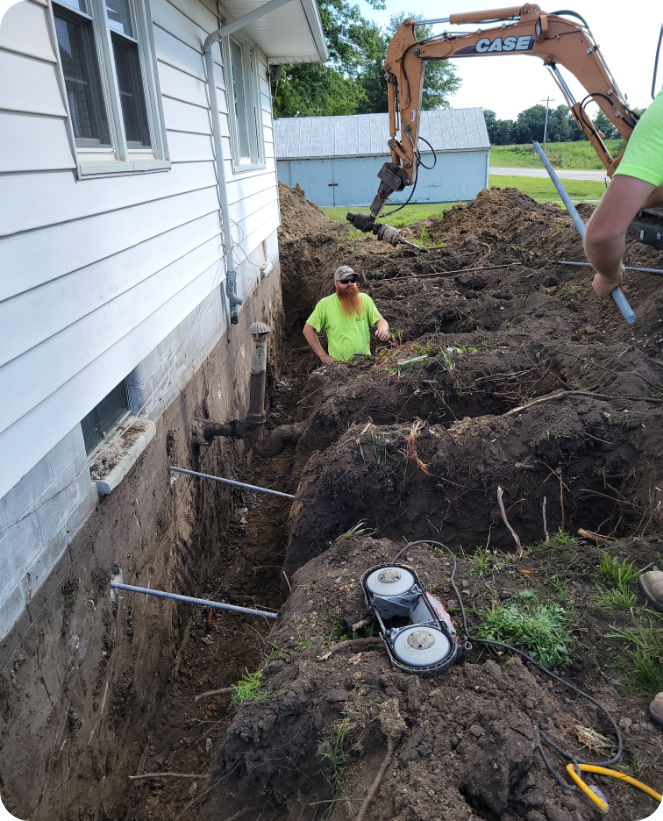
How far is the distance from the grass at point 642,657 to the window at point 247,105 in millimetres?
7292

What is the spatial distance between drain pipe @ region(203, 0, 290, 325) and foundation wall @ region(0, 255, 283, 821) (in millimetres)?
1393

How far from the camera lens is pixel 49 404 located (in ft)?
8.95

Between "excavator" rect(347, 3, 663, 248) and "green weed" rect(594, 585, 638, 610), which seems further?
"excavator" rect(347, 3, 663, 248)

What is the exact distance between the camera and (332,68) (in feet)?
79.8

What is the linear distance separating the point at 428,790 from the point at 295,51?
10981 millimetres

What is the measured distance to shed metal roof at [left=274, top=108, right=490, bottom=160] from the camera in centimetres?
2678

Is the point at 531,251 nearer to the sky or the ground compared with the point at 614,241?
nearer to the ground

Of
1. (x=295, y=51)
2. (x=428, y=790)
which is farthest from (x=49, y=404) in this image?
(x=295, y=51)

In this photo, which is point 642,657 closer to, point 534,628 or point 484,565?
point 534,628

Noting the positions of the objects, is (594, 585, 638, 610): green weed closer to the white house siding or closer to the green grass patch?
the white house siding

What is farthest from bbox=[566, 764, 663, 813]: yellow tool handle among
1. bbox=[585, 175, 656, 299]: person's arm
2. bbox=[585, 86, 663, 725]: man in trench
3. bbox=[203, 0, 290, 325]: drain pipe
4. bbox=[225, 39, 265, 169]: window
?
bbox=[225, 39, 265, 169]: window

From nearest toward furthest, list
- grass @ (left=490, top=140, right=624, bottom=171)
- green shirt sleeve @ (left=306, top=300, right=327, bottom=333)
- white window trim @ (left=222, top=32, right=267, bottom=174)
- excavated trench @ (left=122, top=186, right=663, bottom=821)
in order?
excavated trench @ (left=122, top=186, right=663, bottom=821) → green shirt sleeve @ (left=306, top=300, right=327, bottom=333) → white window trim @ (left=222, top=32, right=267, bottom=174) → grass @ (left=490, top=140, right=624, bottom=171)

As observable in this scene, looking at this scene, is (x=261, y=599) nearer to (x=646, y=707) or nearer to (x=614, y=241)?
(x=646, y=707)

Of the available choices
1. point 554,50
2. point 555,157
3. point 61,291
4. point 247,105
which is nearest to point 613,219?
point 61,291
